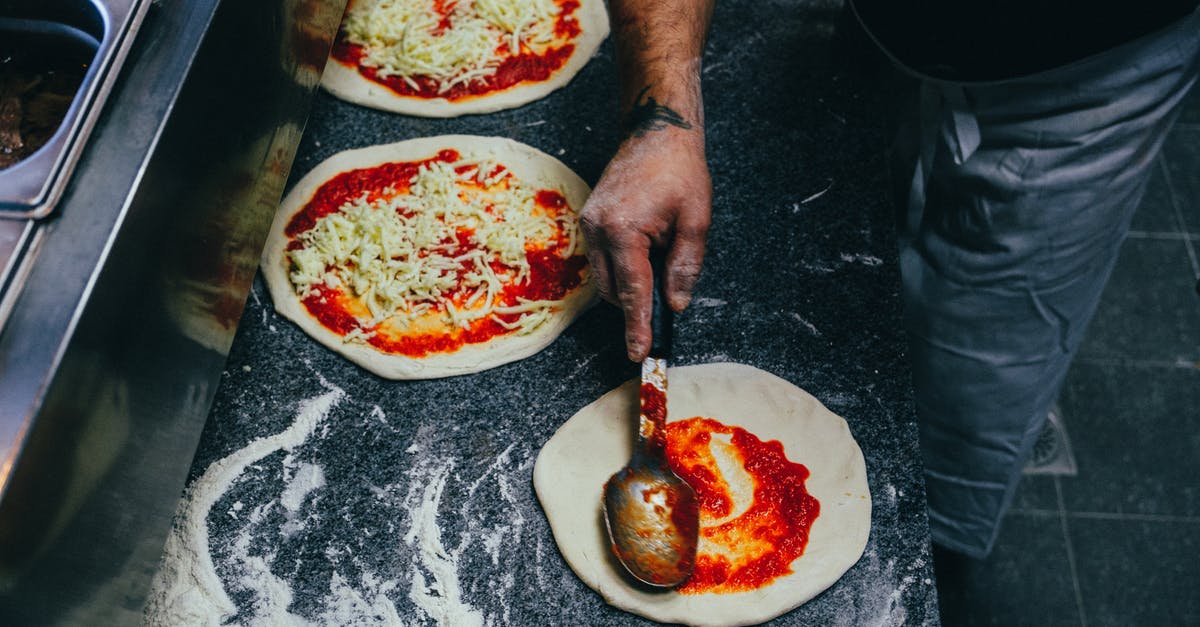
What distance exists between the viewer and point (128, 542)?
130 centimetres

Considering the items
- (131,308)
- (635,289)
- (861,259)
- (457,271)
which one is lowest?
(861,259)

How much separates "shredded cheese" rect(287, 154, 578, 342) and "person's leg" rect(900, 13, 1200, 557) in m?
0.91

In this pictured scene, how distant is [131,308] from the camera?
48.5 inches

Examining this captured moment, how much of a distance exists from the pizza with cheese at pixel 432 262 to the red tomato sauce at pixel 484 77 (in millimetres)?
266

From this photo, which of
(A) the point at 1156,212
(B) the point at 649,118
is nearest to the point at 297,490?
(B) the point at 649,118

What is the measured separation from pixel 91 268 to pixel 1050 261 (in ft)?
6.24

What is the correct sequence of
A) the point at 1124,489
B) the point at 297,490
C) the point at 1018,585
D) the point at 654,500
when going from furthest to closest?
the point at 1124,489 → the point at 1018,585 → the point at 297,490 → the point at 654,500

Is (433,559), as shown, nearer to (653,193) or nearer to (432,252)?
(432,252)

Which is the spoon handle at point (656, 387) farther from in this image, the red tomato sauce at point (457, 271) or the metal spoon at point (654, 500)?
the red tomato sauce at point (457, 271)

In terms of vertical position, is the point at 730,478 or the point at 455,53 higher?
the point at 455,53

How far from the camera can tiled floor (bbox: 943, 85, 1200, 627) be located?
260 centimetres

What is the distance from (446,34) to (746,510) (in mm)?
1516

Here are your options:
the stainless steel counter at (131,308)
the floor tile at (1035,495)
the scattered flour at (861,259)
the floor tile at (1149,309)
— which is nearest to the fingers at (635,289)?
the scattered flour at (861,259)

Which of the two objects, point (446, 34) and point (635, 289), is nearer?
point (635, 289)
